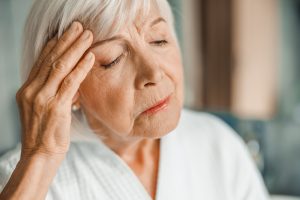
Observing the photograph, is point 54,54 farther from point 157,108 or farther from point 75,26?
point 157,108

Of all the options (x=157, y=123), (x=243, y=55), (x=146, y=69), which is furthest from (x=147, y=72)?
(x=243, y=55)

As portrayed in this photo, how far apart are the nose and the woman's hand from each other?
113 mm

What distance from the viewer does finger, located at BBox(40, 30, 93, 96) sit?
3.14 ft

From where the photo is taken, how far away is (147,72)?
1011 mm

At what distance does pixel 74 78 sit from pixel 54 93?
5 centimetres

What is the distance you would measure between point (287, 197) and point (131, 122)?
2.97 feet

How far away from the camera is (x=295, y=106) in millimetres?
2867

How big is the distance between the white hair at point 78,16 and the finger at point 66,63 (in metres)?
0.04

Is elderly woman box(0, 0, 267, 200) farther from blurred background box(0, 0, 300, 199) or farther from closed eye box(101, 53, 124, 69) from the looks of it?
blurred background box(0, 0, 300, 199)

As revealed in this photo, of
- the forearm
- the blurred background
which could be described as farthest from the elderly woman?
the blurred background

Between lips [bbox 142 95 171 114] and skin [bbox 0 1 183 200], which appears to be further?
lips [bbox 142 95 171 114]

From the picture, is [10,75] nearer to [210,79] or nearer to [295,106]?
[210,79]

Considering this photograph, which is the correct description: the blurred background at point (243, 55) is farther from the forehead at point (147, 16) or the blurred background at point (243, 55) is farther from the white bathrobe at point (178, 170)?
the forehead at point (147, 16)

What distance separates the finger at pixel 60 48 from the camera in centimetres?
97
